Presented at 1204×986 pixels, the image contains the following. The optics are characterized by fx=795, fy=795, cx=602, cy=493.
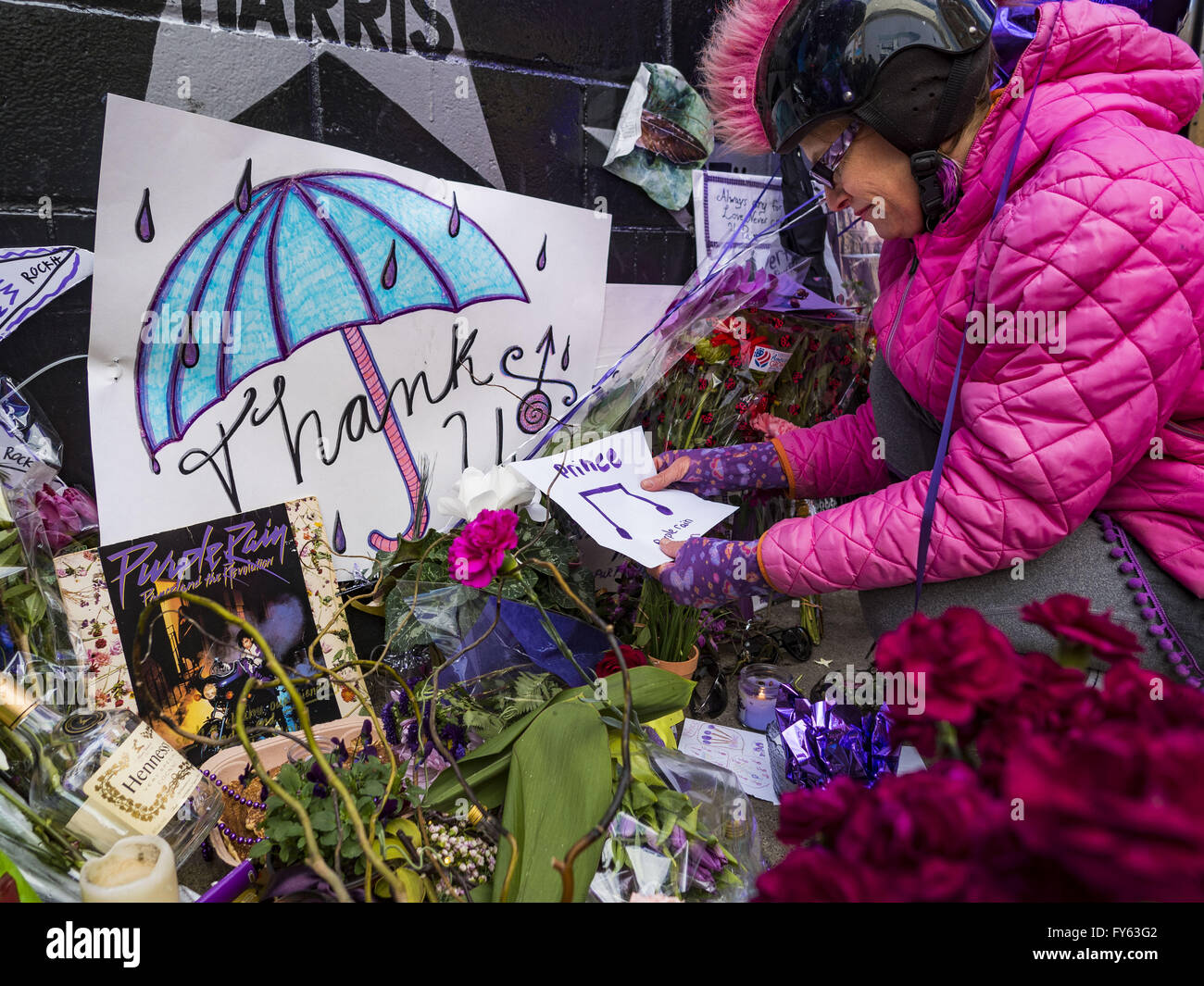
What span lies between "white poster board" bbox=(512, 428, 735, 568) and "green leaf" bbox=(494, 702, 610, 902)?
0.48 metres

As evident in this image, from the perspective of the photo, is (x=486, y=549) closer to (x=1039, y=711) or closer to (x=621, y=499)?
(x=621, y=499)

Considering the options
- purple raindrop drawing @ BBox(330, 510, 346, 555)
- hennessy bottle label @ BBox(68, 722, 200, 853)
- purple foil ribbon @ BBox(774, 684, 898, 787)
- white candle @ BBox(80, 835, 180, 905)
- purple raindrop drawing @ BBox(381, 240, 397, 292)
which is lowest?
purple foil ribbon @ BBox(774, 684, 898, 787)

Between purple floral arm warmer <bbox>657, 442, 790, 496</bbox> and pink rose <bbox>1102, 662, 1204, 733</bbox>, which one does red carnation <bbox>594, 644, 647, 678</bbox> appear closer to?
purple floral arm warmer <bbox>657, 442, 790, 496</bbox>

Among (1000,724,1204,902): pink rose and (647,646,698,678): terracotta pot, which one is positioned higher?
(1000,724,1204,902): pink rose

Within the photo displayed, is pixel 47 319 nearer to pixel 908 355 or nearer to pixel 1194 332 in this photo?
pixel 908 355

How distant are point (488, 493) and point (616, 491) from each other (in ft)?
0.92

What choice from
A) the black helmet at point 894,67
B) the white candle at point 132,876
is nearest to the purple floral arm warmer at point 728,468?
the black helmet at point 894,67

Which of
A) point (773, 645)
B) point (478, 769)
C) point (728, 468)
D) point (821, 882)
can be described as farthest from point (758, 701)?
point (821, 882)

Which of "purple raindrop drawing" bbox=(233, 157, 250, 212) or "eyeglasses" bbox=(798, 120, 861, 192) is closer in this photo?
"eyeglasses" bbox=(798, 120, 861, 192)

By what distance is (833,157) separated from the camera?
4.67 ft

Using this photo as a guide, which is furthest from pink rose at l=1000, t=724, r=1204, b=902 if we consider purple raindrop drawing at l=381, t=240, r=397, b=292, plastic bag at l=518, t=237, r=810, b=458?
purple raindrop drawing at l=381, t=240, r=397, b=292

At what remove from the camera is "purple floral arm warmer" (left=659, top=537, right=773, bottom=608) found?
4.81 ft
